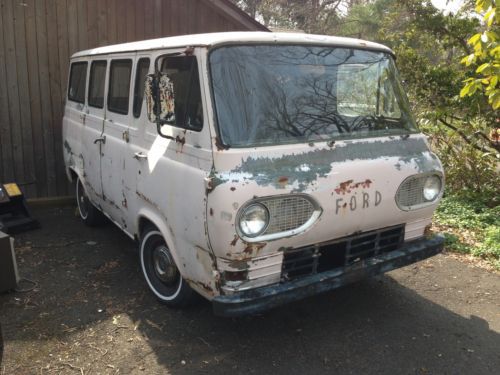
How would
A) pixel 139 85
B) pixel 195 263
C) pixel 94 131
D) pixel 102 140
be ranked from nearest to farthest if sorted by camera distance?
pixel 195 263 → pixel 139 85 → pixel 102 140 → pixel 94 131

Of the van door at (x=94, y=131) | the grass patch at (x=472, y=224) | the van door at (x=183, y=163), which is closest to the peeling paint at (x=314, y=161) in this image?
the van door at (x=183, y=163)

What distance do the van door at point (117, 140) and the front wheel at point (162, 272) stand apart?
18.4 inches

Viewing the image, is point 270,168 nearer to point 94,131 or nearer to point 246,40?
point 246,40

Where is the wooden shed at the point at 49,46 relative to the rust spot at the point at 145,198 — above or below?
above

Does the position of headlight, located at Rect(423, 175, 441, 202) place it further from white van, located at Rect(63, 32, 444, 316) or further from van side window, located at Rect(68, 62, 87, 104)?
van side window, located at Rect(68, 62, 87, 104)

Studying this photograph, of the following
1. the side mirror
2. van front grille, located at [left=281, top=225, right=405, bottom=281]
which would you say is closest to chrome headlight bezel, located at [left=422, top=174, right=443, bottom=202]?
van front grille, located at [left=281, top=225, right=405, bottom=281]

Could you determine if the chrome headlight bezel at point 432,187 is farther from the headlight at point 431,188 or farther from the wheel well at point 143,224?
the wheel well at point 143,224

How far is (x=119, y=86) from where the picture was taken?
4.33 meters

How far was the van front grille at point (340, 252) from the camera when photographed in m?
3.11

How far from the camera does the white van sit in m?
2.89

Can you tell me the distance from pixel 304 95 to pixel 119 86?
6.21ft

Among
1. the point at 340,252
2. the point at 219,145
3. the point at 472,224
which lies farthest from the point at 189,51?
the point at 472,224

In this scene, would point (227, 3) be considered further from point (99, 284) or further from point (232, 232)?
point (232, 232)

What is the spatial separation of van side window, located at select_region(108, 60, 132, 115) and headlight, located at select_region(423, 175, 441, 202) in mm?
2553
